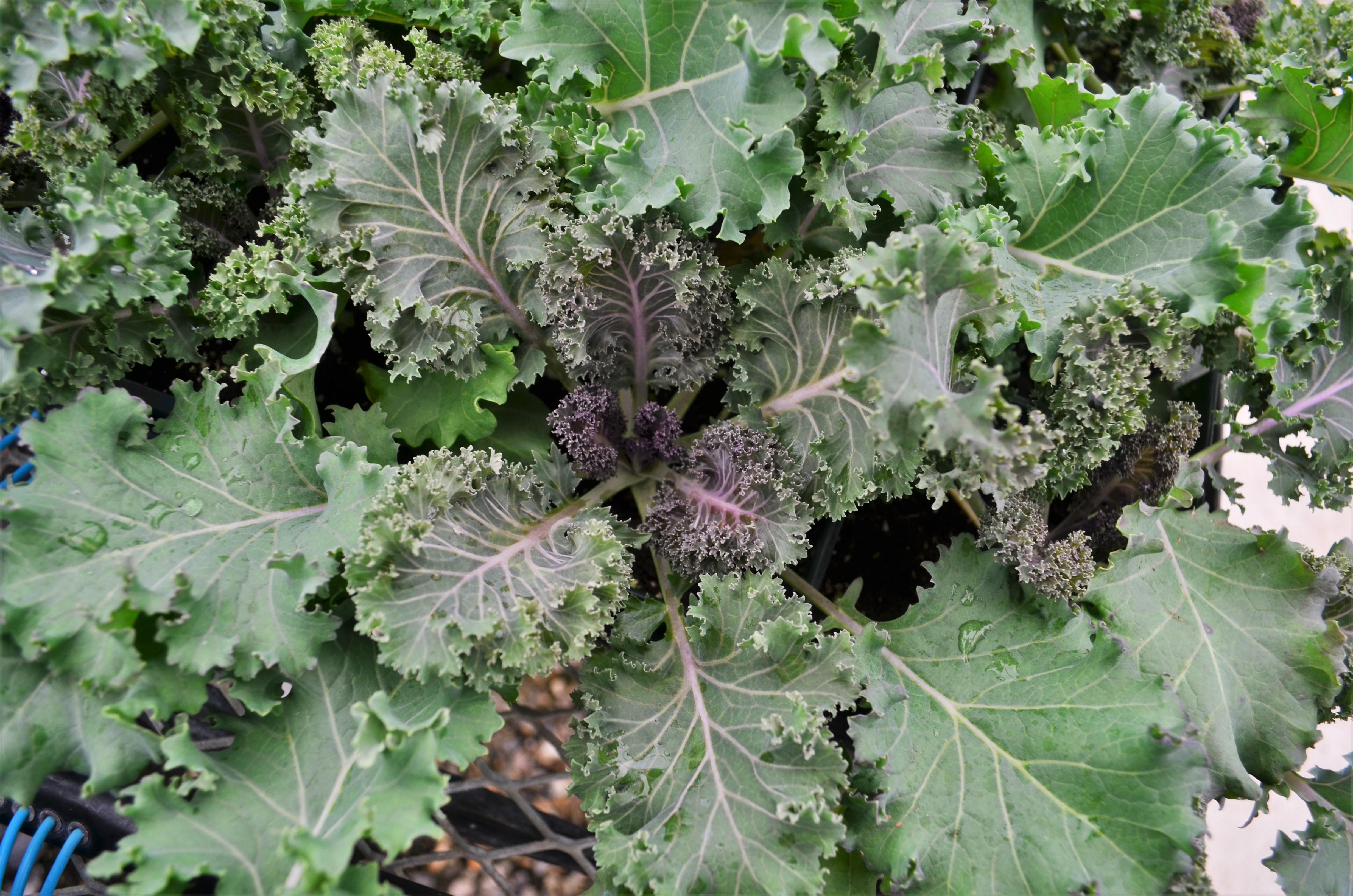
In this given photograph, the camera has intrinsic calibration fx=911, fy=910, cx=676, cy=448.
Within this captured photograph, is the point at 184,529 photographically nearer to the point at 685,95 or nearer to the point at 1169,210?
the point at 685,95

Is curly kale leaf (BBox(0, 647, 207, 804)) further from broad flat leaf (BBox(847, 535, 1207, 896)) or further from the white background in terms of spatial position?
the white background

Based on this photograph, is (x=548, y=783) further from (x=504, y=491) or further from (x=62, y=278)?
(x=62, y=278)

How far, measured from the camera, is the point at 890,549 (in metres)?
1.94

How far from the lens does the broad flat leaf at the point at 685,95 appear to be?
128cm

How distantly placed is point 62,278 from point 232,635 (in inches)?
21.0

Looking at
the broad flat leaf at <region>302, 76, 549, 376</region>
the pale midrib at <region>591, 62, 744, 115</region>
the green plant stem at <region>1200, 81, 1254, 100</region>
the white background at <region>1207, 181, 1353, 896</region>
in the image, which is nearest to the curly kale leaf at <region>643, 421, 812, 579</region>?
the broad flat leaf at <region>302, 76, 549, 376</region>

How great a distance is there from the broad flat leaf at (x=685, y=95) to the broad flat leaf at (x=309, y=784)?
773mm

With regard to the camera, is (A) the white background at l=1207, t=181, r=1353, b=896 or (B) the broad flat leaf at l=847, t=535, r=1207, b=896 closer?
(B) the broad flat leaf at l=847, t=535, r=1207, b=896

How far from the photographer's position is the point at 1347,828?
1556mm

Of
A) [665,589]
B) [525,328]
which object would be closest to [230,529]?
[525,328]

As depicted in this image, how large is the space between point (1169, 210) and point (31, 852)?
6.35 feet

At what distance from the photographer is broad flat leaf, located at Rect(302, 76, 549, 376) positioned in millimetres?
1391

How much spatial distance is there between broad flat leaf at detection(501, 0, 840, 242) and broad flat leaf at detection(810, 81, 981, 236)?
197 mm

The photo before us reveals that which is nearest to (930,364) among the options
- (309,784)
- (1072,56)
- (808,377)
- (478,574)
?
(808,377)
